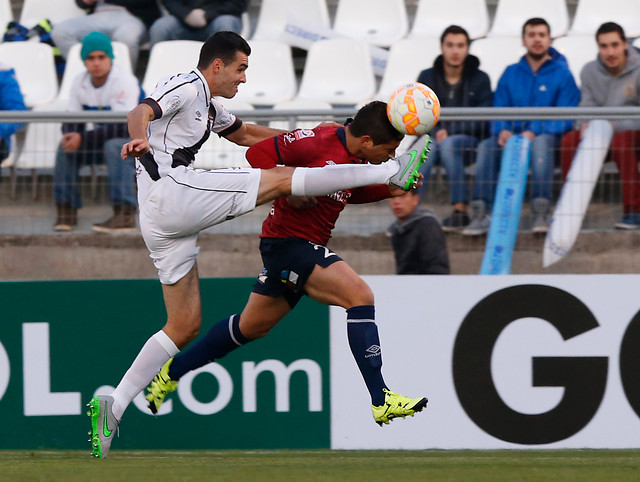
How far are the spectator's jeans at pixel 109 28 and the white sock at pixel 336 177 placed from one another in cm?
560

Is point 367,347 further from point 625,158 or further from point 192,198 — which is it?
point 625,158

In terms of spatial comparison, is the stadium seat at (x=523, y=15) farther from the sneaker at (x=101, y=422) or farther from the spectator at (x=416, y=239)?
the sneaker at (x=101, y=422)

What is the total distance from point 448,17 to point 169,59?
9.76ft

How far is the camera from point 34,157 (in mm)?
8086

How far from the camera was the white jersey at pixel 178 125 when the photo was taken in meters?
6.26

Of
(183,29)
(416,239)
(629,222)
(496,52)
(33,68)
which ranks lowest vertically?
(416,239)

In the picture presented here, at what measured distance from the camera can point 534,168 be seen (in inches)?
312

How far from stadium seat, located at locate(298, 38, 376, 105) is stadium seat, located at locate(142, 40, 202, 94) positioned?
1111 mm

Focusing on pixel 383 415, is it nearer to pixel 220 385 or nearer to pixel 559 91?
pixel 220 385

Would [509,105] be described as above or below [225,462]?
above

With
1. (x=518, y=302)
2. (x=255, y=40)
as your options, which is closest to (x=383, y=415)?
(x=518, y=302)

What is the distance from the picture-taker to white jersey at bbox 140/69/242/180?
6258 mm

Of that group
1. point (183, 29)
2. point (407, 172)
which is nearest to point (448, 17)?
point (183, 29)

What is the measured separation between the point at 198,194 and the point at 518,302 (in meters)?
2.70
